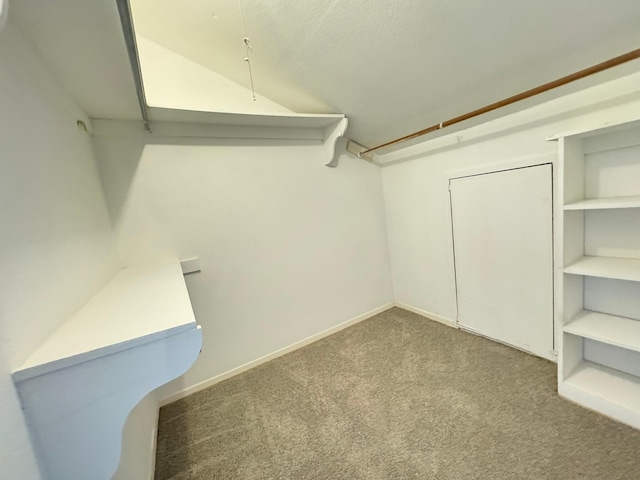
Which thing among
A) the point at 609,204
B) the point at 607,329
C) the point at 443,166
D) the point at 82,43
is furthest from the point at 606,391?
the point at 82,43

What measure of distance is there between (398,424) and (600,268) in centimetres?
135

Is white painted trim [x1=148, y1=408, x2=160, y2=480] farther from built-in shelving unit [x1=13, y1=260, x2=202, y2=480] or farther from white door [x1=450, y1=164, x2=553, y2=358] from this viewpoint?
white door [x1=450, y1=164, x2=553, y2=358]

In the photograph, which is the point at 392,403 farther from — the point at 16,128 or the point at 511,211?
the point at 16,128

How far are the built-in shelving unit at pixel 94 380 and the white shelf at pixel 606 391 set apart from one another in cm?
200

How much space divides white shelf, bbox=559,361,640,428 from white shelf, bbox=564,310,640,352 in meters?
0.29

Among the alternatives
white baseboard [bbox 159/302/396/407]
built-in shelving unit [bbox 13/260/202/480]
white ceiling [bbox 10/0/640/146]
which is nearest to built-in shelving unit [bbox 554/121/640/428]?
white ceiling [bbox 10/0/640/146]

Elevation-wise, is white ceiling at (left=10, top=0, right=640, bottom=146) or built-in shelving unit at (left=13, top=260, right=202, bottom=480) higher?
white ceiling at (left=10, top=0, right=640, bottom=146)

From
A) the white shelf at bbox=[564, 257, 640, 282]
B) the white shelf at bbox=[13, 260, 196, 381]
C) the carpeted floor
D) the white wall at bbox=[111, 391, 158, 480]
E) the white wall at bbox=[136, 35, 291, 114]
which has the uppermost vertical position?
the white wall at bbox=[136, 35, 291, 114]

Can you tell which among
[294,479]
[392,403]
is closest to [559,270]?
[392,403]

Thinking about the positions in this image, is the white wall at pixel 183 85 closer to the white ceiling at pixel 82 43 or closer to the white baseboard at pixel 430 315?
the white ceiling at pixel 82 43

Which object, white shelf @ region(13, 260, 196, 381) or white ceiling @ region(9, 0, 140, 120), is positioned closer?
white shelf @ region(13, 260, 196, 381)

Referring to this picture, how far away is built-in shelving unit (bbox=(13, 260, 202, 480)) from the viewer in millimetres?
670

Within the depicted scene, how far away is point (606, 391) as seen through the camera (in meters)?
1.43

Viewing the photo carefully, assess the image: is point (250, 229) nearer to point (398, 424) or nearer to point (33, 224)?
point (33, 224)
